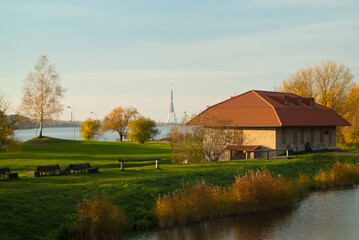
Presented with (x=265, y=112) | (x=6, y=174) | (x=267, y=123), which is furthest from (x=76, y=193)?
(x=265, y=112)

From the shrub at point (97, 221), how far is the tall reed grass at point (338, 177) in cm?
1668

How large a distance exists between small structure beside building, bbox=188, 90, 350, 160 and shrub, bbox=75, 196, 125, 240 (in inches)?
803

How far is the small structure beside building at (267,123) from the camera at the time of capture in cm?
3862

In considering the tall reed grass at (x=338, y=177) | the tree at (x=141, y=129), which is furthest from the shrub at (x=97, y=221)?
the tree at (x=141, y=129)

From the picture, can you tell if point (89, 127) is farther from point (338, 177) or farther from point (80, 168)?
point (338, 177)

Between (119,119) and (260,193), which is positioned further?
(119,119)

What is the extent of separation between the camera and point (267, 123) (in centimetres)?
3866

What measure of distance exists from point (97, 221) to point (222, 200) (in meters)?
6.66

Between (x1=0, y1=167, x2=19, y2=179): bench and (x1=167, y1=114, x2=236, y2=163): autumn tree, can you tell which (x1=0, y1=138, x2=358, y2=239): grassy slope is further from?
(x1=167, y1=114, x2=236, y2=163): autumn tree

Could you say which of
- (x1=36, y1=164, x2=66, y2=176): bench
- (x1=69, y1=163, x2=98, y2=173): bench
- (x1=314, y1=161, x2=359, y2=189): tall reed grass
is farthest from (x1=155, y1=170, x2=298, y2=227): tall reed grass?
(x1=36, y1=164, x2=66, y2=176): bench

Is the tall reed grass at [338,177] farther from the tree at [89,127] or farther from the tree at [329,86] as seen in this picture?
the tree at [89,127]

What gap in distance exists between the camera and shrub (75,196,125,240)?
14.6 metres

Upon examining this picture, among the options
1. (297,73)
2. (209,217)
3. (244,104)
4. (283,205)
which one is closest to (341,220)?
(283,205)

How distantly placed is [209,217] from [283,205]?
5.28 metres
